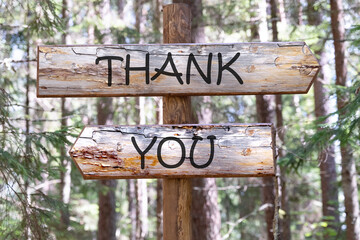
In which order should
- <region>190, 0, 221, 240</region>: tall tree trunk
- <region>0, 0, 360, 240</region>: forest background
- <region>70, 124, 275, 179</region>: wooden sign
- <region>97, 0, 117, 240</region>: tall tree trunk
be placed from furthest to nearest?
1. <region>97, 0, 117, 240</region>: tall tree trunk
2. <region>190, 0, 221, 240</region>: tall tree trunk
3. <region>0, 0, 360, 240</region>: forest background
4. <region>70, 124, 275, 179</region>: wooden sign

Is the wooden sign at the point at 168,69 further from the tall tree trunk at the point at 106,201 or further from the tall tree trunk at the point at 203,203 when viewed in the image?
the tall tree trunk at the point at 106,201

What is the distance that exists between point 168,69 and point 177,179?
2.58ft

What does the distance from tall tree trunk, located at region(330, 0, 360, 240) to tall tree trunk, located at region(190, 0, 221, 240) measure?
2519 mm

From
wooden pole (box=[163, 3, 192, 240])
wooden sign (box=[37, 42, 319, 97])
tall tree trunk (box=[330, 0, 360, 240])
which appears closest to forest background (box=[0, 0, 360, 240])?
tall tree trunk (box=[330, 0, 360, 240])

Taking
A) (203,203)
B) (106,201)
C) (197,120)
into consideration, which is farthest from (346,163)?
(106,201)

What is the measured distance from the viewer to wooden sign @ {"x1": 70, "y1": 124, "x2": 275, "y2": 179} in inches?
120

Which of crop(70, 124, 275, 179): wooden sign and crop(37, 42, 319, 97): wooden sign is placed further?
crop(37, 42, 319, 97): wooden sign

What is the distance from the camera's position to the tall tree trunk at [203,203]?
29.2 feet

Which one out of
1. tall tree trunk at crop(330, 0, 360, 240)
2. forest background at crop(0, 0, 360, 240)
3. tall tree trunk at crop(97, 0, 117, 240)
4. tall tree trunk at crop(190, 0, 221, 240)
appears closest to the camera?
forest background at crop(0, 0, 360, 240)

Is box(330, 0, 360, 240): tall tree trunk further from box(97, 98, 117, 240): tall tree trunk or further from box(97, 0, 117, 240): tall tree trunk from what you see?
box(97, 98, 117, 240): tall tree trunk

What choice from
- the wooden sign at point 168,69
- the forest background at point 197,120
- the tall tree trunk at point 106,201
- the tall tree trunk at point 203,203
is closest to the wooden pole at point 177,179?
the wooden sign at point 168,69

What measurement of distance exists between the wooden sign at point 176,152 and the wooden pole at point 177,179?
0.68 feet

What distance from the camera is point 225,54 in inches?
125

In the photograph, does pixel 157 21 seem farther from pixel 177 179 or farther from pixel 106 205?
pixel 177 179
